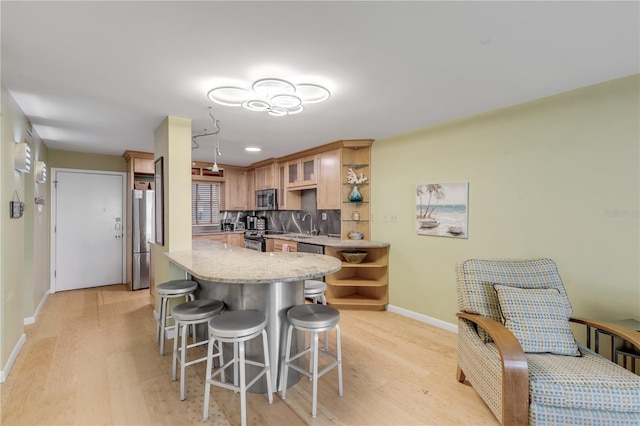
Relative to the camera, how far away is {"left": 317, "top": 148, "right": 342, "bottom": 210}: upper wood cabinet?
4301mm

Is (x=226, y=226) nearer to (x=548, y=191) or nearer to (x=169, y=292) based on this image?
(x=169, y=292)

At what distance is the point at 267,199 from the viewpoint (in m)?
5.81

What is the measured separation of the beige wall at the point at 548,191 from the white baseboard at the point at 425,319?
52 mm

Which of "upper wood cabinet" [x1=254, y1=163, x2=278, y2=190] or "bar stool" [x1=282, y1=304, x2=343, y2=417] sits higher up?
"upper wood cabinet" [x1=254, y1=163, x2=278, y2=190]

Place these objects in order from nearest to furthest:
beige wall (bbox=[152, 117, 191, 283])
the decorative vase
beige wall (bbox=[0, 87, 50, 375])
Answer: beige wall (bbox=[0, 87, 50, 375]) < beige wall (bbox=[152, 117, 191, 283]) < the decorative vase

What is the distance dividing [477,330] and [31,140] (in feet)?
15.9

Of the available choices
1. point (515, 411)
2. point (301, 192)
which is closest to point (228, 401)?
point (515, 411)

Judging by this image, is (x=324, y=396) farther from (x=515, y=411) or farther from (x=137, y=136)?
(x=137, y=136)

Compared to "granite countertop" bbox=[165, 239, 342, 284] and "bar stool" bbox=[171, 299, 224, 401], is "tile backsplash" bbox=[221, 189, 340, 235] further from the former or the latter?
"bar stool" bbox=[171, 299, 224, 401]

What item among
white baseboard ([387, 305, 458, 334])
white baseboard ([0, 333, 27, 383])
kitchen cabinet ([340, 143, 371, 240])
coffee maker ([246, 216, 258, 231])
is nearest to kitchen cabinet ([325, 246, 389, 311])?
white baseboard ([387, 305, 458, 334])

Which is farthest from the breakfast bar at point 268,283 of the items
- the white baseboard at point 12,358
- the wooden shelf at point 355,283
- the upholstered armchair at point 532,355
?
the wooden shelf at point 355,283

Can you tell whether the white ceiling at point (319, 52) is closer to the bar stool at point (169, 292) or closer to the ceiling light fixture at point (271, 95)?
the ceiling light fixture at point (271, 95)

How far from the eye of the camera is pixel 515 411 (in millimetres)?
1622

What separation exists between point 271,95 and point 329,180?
2203 millimetres
